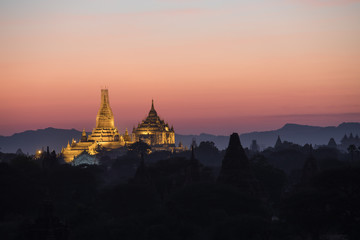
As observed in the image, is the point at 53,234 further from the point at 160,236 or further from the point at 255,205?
the point at 255,205

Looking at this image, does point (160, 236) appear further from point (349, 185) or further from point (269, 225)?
point (349, 185)

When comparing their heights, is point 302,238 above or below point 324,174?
below

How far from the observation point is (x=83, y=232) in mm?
70562

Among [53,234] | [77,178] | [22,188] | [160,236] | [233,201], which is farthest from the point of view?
[77,178]

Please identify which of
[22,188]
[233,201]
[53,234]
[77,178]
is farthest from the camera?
[77,178]

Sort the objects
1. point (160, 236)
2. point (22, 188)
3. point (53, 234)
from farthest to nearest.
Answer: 1. point (22, 188)
2. point (160, 236)
3. point (53, 234)

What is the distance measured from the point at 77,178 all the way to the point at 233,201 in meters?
42.2

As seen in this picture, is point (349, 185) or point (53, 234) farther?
point (349, 185)

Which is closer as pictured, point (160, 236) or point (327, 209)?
point (160, 236)

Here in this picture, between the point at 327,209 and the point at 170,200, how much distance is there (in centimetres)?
1275

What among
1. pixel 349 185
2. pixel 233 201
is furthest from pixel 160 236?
pixel 349 185

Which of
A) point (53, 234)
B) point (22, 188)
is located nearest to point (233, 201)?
point (22, 188)

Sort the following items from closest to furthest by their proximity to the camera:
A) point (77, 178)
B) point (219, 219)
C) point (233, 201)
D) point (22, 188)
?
point (219, 219)
point (233, 201)
point (22, 188)
point (77, 178)

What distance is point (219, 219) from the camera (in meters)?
75.1
